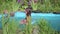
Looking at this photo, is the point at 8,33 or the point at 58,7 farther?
the point at 58,7

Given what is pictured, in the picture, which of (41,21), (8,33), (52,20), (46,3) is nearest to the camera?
(8,33)

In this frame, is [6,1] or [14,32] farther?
[6,1]

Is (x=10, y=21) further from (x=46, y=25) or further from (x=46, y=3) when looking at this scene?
(x=46, y=3)

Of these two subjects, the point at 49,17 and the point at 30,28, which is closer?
the point at 30,28

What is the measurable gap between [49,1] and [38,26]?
113cm

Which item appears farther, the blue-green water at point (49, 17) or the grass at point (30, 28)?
the blue-green water at point (49, 17)

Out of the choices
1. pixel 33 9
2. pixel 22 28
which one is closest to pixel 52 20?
pixel 33 9

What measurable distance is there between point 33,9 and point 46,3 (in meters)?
0.53

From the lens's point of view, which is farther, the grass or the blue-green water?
the blue-green water

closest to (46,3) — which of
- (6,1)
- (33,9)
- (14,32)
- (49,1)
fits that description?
(49,1)

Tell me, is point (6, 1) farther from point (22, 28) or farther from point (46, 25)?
point (46, 25)

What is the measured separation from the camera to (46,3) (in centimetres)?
352

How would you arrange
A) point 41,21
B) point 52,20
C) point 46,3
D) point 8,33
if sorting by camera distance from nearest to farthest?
point 8,33 < point 41,21 < point 52,20 < point 46,3

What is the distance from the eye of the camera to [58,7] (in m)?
3.56
